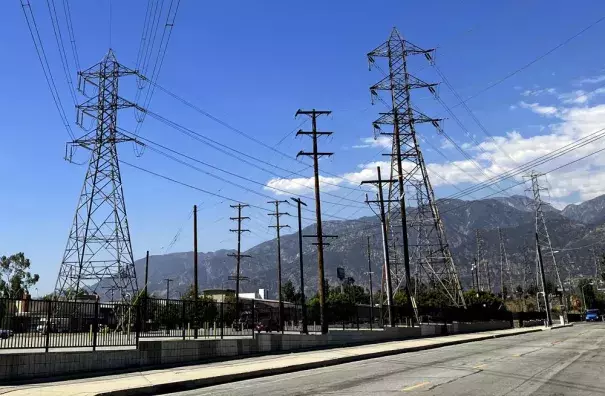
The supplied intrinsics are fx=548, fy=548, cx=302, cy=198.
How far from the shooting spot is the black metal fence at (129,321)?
55.5ft

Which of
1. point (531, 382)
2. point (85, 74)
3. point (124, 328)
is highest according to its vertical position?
point (85, 74)

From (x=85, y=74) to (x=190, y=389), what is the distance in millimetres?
30955

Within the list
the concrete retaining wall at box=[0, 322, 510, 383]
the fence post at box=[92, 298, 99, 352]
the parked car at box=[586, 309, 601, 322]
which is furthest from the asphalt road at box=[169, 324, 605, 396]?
the parked car at box=[586, 309, 601, 322]

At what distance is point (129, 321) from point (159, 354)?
1752mm

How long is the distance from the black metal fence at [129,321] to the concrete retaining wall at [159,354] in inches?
22.8

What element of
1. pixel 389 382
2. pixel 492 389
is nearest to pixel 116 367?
pixel 389 382

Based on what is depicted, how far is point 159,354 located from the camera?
66.5 ft

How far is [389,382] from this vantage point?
46.9ft

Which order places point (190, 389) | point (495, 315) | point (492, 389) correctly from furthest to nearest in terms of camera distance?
point (495, 315)
point (190, 389)
point (492, 389)

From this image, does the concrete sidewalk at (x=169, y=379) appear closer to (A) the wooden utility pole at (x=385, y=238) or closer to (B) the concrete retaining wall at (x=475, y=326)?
(A) the wooden utility pole at (x=385, y=238)

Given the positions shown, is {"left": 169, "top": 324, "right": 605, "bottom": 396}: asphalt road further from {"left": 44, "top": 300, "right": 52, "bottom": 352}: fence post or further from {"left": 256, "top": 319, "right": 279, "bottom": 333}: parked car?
{"left": 256, "top": 319, "right": 279, "bottom": 333}: parked car

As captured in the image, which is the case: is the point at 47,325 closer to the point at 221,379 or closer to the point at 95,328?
the point at 95,328

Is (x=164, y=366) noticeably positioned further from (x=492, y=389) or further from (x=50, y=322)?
(x=492, y=389)

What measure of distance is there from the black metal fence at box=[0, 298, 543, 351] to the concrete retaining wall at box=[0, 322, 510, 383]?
579 mm
